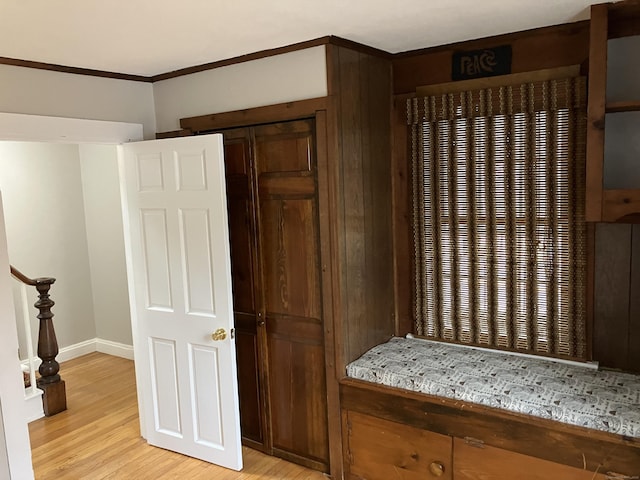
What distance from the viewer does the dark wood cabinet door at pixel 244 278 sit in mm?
2988

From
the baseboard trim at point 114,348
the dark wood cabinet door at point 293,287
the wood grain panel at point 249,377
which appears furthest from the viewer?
the baseboard trim at point 114,348

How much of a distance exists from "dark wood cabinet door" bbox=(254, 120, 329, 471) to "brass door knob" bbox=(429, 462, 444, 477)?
63cm

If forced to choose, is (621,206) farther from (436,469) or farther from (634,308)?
(436,469)

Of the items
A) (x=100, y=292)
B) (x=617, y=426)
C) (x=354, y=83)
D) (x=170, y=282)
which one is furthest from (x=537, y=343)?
(x=100, y=292)

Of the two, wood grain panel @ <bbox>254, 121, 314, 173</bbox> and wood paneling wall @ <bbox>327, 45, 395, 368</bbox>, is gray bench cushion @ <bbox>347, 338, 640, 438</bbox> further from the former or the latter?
wood grain panel @ <bbox>254, 121, 314, 173</bbox>

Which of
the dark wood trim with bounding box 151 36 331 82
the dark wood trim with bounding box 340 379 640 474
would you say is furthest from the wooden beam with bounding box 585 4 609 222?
the dark wood trim with bounding box 151 36 331 82

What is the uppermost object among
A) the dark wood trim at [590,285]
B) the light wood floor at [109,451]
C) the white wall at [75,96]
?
the white wall at [75,96]

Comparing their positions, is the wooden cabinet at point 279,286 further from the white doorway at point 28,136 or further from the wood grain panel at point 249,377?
the white doorway at point 28,136

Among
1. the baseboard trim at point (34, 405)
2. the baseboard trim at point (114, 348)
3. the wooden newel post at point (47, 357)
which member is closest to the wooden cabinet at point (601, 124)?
the wooden newel post at point (47, 357)

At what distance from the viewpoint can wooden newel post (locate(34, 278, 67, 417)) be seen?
3.82 metres

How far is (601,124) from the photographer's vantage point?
2180 millimetres

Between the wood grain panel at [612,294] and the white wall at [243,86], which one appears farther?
the white wall at [243,86]

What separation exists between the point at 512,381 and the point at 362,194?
3.91ft

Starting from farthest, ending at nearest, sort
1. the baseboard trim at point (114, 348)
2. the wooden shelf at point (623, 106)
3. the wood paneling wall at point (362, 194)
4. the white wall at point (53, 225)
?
1. the baseboard trim at point (114, 348)
2. the white wall at point (53, 225)
3. the wood paneling wall at point (362, 194)
4. the wooden shelf at point (623, 106)
